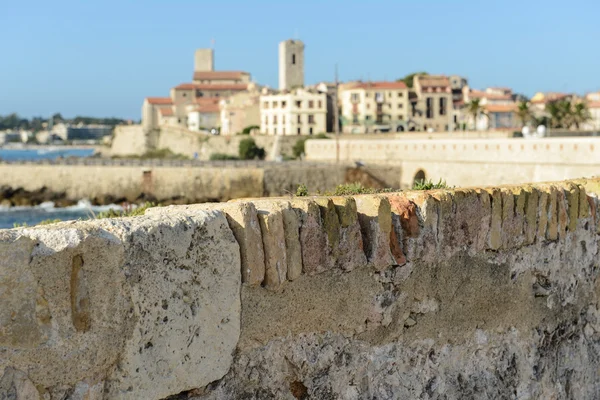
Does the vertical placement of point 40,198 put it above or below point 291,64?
below

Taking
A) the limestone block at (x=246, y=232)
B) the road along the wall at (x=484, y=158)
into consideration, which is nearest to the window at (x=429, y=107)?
the road along the wall at (x=484, y=158)

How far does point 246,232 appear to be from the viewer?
4004mm

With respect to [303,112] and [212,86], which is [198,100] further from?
[303,112]

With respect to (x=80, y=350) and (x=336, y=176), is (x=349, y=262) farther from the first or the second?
(x=336, y=176)

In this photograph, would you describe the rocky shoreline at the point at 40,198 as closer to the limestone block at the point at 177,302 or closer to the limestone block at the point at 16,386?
the limestone block at the point at 177,302

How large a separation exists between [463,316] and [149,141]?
282ft

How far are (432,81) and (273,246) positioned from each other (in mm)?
83264

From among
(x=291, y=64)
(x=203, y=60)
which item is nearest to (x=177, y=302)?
(x=291, y=64)

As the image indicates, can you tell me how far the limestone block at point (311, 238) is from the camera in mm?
4270

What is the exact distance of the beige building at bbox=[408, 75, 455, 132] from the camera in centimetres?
8231

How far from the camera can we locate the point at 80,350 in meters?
3.44

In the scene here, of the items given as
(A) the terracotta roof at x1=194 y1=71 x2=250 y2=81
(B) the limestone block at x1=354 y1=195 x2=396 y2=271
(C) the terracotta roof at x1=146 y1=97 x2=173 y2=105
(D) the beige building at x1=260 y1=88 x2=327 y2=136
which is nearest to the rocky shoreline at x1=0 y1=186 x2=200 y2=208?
(D) the beige building at x1=260 y1=88 x2=327 y2=136

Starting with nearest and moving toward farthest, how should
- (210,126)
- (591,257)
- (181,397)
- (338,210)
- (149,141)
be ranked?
(181,397) < (338,210) < (591,257) < (149,141) < (210,126)

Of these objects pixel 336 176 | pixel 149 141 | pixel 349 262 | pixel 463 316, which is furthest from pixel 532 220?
pixel 149 141
